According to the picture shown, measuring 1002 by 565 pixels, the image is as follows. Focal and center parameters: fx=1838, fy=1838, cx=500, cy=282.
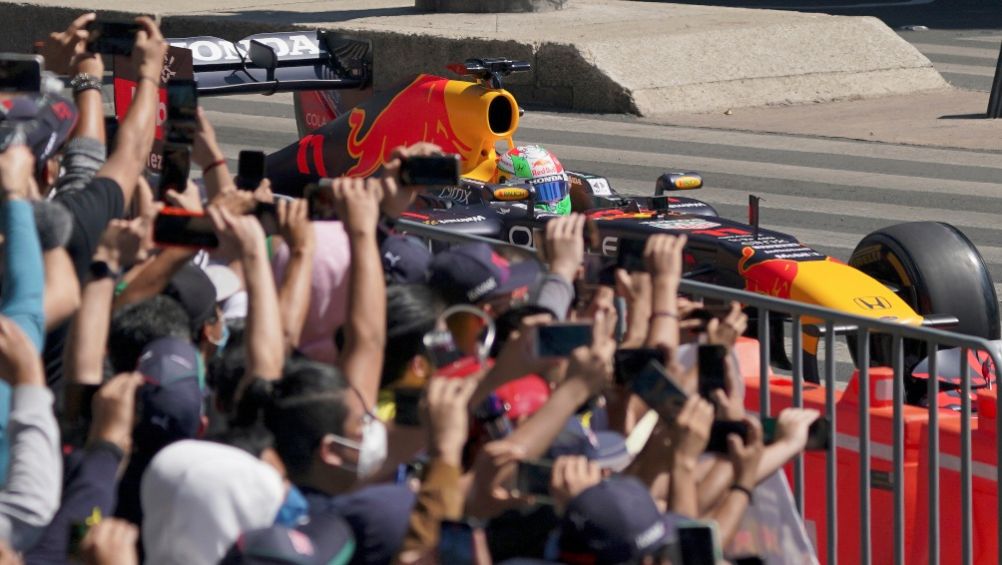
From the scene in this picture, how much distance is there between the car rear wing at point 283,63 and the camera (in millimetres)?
9453

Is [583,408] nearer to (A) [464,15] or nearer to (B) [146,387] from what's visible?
(B) [146,387]

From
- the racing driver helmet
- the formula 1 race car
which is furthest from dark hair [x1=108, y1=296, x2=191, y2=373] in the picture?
the racing driver helmet

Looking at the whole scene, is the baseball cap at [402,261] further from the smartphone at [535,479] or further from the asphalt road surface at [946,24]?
the asphalt road surface at [946,24]

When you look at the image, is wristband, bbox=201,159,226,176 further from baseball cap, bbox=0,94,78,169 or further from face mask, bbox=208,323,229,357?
face mask, bbox=208,323,229,357

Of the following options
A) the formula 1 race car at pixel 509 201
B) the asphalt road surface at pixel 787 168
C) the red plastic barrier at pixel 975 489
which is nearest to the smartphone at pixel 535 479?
the red plastic barrier at pixel 975 489

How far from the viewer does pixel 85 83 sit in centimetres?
515

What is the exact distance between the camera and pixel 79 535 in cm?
326

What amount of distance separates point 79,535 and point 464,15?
15645 mm

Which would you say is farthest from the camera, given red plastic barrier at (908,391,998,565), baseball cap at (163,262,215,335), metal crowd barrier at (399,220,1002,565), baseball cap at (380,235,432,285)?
red plastic barrier at (908,391,998,565)

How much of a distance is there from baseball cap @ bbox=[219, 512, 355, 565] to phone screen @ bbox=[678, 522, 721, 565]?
1.95 feet

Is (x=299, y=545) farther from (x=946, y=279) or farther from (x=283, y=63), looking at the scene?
(x=283, y=63)

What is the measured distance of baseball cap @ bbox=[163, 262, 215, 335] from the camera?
4418 mm

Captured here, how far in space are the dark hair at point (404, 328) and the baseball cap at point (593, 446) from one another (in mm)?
445

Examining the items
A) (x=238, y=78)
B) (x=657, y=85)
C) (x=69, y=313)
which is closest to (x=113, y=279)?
(x=69, y=313)
